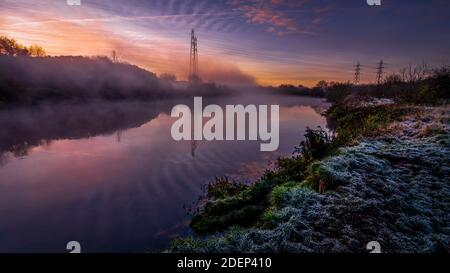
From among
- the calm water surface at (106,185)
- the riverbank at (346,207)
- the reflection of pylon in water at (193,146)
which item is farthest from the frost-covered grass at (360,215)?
the reflection of pylon in water at (193,146)

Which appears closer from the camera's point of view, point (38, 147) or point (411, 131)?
point (411, 131)

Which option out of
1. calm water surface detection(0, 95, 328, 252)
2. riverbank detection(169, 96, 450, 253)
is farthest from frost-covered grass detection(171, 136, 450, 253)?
calm water surface detection(0, 95, 328, 252)

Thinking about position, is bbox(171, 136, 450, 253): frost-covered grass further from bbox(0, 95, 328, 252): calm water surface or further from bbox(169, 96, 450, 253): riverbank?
bbox(0, 95, 328, 252): calm water surface

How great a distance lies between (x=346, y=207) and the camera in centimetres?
528

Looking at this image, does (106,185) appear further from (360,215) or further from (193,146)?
(360,215)

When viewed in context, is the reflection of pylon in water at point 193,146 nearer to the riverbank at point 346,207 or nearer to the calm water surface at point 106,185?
the calm water surface at point 106,185

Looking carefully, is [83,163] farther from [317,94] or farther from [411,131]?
[317,94]

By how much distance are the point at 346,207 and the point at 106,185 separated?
8344 mm

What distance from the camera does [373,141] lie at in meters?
10.0

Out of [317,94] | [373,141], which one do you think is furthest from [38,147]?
[317,94]

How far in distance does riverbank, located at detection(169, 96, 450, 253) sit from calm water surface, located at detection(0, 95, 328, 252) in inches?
54.1

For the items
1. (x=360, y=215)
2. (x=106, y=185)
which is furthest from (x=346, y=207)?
(x=106, y=185)

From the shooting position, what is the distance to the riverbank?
4.41 metres
